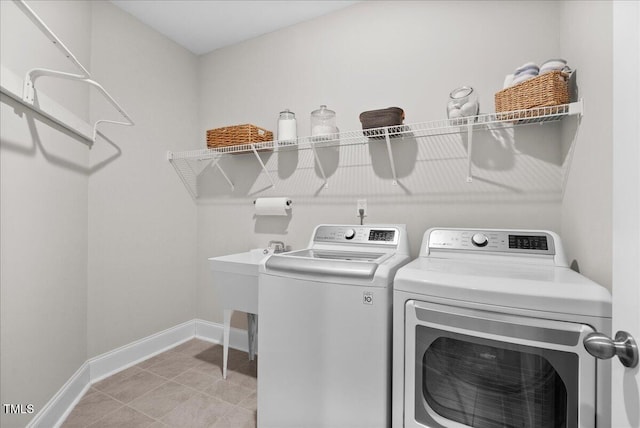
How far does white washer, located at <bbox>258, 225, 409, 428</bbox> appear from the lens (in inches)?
48.2

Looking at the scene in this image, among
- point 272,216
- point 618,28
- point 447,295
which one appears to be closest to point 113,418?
point 272,216

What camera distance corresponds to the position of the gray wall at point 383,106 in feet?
5.49

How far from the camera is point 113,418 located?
169 centimetres

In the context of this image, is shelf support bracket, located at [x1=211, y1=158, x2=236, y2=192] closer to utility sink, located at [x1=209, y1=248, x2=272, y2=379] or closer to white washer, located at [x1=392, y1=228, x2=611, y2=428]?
utility sink, located at [x1=209, y1=248, x2=272, y2=379]

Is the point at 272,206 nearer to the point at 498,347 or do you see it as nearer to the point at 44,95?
the point at 44,95

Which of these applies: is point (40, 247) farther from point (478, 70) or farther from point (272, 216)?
point (478, 70)

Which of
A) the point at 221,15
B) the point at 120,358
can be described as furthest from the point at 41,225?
the point at 221,15

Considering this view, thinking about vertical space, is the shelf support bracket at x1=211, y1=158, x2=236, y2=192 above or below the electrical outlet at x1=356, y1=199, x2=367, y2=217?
above

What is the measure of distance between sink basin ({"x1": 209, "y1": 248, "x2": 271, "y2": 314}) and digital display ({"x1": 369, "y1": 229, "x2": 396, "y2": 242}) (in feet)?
2.16

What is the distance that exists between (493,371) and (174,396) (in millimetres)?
1833

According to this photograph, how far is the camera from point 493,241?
1.49 metres

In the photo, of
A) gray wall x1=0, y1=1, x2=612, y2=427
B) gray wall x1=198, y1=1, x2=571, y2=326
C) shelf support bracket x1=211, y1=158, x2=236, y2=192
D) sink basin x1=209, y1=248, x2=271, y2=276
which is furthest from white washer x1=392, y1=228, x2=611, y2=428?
shelf support bracket x1=211, y1=158, x2=236, y2=192

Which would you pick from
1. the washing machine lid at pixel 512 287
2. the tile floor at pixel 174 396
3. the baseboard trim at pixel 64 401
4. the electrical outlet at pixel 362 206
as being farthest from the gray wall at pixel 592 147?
the baseboard trim at pixel 64 401

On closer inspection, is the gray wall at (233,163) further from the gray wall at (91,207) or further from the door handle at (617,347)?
the door handle at (617,347)
